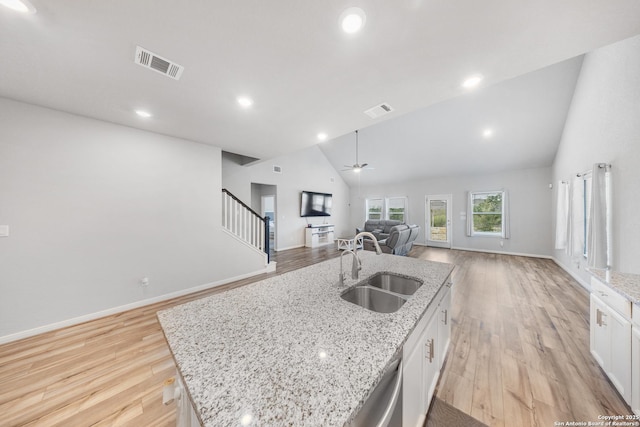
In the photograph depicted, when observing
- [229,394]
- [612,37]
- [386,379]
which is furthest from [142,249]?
[612,37]

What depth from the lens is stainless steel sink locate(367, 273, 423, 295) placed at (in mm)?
1655

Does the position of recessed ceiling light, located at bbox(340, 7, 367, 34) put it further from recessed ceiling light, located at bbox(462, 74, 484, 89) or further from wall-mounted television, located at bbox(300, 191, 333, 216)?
wall-mounted television, located at bbox(300, 191, 333, 216)

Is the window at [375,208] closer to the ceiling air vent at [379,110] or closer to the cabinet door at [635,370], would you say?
the ceiling air vent at [379,110]

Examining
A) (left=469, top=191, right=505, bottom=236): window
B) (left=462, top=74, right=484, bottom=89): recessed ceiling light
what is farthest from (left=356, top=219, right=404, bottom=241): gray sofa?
(left=462, top=74, right=484, bottom=89): recessed ceiling light

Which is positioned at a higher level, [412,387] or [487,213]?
[487,213]

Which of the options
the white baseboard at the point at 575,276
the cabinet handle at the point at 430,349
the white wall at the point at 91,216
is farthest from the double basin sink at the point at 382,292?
the white baseboard at the point at 575,276

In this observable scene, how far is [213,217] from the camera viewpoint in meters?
3.66

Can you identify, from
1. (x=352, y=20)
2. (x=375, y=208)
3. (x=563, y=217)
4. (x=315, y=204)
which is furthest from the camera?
(x=375, y=208)

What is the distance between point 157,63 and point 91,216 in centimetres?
217

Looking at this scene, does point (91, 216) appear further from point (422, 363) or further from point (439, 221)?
point (439, 221)

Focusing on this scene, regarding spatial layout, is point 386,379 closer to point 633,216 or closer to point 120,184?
point 633,216

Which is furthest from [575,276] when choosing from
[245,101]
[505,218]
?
[245,101]

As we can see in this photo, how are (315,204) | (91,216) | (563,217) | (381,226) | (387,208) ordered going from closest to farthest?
(91,216) → (563,217) → (381,226) → (315,204) → (387,208)

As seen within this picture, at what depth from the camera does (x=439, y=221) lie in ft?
24.3
